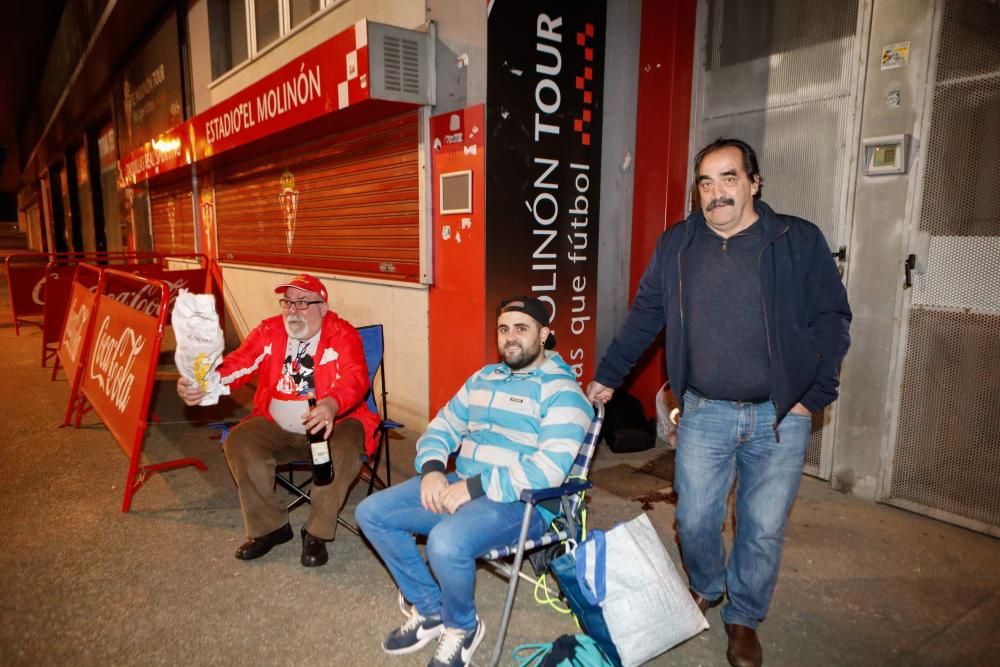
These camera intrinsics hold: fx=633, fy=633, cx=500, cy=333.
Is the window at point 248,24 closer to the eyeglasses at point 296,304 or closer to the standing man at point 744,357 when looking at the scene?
the eyeglasses at point 296,304

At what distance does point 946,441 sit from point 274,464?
13.3 feet

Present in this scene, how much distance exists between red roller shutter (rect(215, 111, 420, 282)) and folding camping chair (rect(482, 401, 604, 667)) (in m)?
3.16

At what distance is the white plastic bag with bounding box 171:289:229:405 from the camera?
322cm

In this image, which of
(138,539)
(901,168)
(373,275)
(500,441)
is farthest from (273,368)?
(901,168)

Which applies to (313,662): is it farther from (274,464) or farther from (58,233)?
(58,233)

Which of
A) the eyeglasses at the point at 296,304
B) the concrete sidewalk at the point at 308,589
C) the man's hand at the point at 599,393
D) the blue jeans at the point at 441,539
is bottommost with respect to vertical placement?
the concrete sidewalk at the point at 308,589

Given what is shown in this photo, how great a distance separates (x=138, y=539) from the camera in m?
3.79

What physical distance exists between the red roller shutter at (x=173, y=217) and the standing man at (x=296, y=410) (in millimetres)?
9058

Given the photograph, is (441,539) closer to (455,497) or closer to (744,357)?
(455,497)

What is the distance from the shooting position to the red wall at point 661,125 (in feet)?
16.7

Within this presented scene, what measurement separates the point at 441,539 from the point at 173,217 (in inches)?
490

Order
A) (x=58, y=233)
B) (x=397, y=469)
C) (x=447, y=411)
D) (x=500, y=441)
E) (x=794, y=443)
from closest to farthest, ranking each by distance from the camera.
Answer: (x=794, y=443) → (x=500, y=441) → (x=447, y=411) → (x=397, y=469) → (x=58, y=233)

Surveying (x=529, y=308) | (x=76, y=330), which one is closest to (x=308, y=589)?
(x=529, y=308)

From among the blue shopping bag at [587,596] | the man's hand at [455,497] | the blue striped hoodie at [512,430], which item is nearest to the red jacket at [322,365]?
the blue striped hoodie at [512,430]
